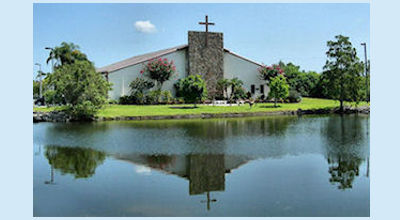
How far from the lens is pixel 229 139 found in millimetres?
17828

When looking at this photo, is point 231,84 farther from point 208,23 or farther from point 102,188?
point 102,188

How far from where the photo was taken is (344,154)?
14.0 metres

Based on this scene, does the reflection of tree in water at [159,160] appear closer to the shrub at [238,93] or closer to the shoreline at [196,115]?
the shoreline at [196,115]

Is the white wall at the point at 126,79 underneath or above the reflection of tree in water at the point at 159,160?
above

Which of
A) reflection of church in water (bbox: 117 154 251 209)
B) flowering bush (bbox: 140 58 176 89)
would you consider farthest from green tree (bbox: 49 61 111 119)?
reflection of church in water (bbox: 117 154 251 209)

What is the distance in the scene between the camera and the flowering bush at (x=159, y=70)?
39781 mm

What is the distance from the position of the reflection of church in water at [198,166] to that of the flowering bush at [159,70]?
86.4ft

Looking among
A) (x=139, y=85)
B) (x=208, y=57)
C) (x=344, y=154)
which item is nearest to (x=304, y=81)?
(x=208, y=57)

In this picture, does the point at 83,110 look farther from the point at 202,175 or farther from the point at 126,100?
the point at 202,175

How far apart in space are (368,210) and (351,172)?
333 centimetres

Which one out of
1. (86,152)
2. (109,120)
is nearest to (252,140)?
(86,152)

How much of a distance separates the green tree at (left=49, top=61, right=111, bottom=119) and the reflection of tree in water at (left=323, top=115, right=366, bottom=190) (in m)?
17.4

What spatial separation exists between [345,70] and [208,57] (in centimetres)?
1523

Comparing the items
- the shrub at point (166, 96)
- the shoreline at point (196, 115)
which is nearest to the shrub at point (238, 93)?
the shrub at point (166, 96)
